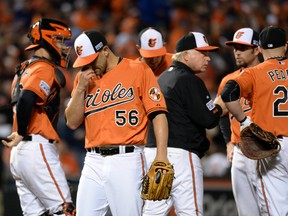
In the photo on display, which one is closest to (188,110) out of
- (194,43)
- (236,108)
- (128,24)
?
(236,108)

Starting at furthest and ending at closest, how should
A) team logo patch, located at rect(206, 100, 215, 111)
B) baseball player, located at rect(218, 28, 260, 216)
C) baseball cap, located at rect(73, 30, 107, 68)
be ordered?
baseball player, located at rect(218, 28, 260, 216) < team logo patch, located at rect(206, 100, 215, 111) < baseball cap, located at rect(73, 30, 107, 68)

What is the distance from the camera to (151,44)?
27.0ft

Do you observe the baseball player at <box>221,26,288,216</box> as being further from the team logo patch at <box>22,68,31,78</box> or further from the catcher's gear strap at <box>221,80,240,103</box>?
the team logo patch at <box>22,68,31,78</box>

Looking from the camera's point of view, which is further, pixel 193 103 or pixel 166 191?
pixel 193 103

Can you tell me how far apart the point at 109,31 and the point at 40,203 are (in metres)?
7.94

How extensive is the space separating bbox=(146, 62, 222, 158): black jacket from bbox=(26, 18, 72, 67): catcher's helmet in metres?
1.11

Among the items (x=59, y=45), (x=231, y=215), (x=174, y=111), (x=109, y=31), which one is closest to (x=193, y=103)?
(x=174, y=111)

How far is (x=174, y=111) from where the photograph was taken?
7.17m

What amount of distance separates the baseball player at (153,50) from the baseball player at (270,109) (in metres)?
1.50

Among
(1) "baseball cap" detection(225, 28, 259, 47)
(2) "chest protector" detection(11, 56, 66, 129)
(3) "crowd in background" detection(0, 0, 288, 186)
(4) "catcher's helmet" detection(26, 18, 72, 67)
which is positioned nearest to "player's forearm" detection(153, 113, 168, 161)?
(2) "chest protector" detection(11, 56, 66, 129)

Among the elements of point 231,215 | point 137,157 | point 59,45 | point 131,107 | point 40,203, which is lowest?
point 231,215

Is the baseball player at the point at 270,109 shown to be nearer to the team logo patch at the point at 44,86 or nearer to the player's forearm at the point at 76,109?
→ the player's forearm at the point at 76,109

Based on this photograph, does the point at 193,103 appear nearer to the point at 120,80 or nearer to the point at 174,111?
the point at 174,111

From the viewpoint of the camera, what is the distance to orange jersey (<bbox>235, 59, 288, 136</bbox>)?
691cm
